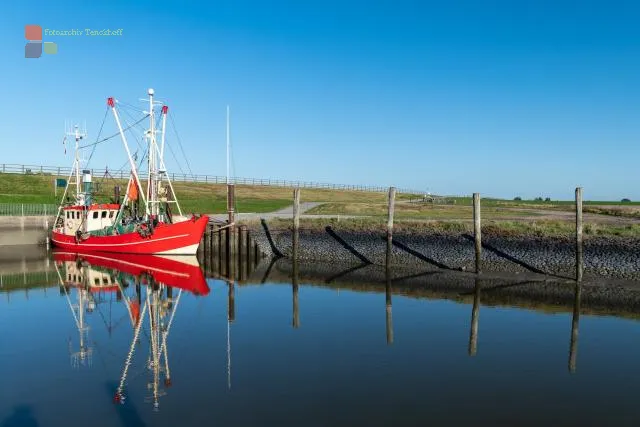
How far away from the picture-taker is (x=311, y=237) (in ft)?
146

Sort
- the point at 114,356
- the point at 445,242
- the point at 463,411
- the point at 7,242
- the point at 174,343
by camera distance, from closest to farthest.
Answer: the point at 463,411
the point at 114,356
the point at 174,343
the point at 445,242
the point at 7,242

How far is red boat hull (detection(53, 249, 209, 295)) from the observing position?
33062 millimetres

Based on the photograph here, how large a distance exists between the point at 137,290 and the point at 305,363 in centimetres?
1706

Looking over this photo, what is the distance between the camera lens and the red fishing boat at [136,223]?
1693 inches

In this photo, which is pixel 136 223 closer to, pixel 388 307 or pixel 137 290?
pixel 137 290

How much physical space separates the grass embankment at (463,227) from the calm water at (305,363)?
12773mm

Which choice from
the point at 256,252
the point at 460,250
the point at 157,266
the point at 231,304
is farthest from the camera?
the point at 256,252

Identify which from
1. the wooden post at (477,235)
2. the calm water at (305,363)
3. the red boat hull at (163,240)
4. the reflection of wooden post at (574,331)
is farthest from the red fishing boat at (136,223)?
the reflection of wooden post at (574,331)

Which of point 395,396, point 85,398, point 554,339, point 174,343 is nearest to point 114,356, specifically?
point 174,343

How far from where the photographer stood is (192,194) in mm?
87688

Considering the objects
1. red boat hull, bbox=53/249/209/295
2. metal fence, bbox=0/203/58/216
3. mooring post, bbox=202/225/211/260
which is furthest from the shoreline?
metal fence, bbox=0/203/58/216

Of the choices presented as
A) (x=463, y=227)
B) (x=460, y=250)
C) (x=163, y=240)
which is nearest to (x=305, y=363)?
(x=460, y=250)

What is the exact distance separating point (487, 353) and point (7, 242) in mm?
50631

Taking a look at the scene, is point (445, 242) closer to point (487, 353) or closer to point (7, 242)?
point (487, 353)
